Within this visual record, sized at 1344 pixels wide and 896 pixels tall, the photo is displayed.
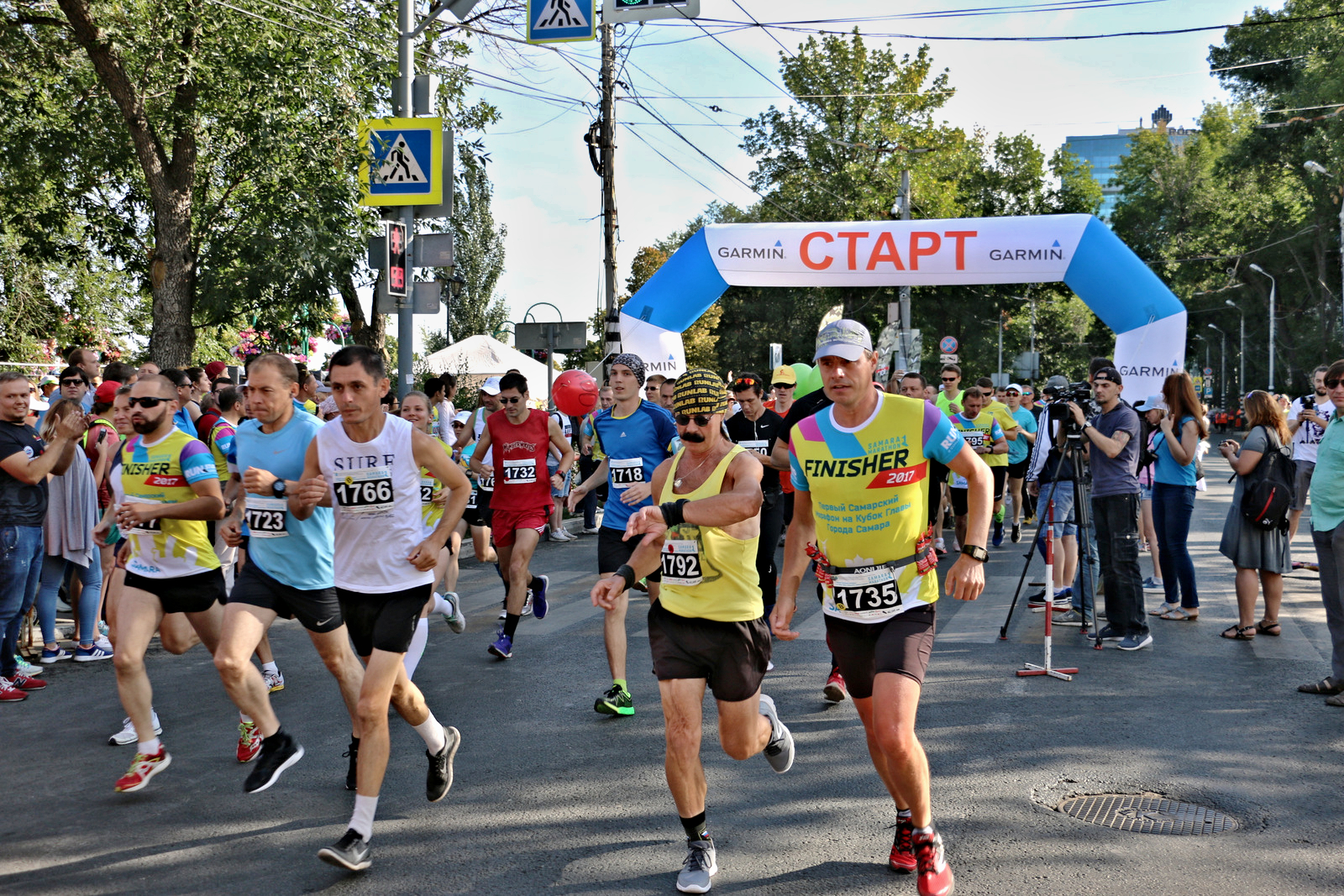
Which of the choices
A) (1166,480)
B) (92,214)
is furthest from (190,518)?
(92,214)

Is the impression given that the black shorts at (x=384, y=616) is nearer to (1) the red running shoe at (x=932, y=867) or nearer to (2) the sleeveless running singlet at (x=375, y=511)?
A: (2) the sleeveless running singlet at (x=375, y=511)

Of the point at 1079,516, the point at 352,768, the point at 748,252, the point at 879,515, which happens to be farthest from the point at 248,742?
the point at 748,252

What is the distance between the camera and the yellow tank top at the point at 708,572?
4176 millimetres

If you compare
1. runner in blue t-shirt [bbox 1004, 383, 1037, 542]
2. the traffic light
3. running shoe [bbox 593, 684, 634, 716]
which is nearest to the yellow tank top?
running shoe [bbox 593, 684, 634, 716]

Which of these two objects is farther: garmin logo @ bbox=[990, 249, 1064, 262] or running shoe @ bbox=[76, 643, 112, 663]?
garmin logo @ bbox=[990, 249, 1064, 262]

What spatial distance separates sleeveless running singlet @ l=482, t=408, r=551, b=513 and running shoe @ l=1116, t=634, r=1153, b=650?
431cm

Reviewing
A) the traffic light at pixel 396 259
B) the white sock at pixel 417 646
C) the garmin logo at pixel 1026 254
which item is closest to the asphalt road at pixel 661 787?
the white sock at pixel 417 646

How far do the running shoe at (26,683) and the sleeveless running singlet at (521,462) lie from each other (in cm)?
312

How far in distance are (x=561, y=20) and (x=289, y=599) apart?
369 inches

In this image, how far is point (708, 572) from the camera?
420 centimetres

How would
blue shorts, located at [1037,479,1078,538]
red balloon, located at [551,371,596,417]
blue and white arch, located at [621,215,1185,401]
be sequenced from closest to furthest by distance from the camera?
red balloon, located at [551,371,596,417] < blue shorts, located at [1037,479,1078,538] < blue and white arch, located at [621,215,1185,401]

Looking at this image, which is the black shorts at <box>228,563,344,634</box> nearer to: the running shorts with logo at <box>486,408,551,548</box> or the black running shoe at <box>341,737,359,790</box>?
the black running shoe at <box>341,737,359,790</box>

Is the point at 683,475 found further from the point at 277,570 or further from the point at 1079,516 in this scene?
the point at 1079,516

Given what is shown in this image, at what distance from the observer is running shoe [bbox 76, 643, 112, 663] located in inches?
306
